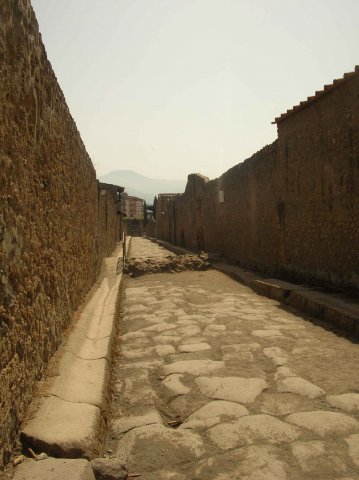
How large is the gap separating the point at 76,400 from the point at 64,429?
0.40 meters

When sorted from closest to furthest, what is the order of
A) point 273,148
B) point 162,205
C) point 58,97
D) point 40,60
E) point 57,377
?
point 57,377
point 40,60
point 58,97
point 273,148
point 162,205

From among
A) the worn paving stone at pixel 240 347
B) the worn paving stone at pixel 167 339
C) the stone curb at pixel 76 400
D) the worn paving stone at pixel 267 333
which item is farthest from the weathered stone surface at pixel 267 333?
the stone curb at pixel 76 400

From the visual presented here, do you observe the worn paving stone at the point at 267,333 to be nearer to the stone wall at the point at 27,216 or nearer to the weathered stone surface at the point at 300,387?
the weathered stone surface at the point at 300,387

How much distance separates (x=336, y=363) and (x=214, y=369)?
1.05m

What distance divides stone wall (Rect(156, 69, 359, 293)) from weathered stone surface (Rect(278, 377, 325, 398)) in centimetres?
297

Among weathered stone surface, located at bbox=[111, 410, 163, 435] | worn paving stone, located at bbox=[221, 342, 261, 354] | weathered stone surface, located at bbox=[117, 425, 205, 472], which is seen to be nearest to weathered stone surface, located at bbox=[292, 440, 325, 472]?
weathered stone surface, located at bbox=[117, 425, 205, 472]

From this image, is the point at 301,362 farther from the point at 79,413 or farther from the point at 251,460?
the point at 79,413

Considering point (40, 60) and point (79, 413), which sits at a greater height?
point (40, 60)

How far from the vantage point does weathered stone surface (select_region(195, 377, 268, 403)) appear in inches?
113

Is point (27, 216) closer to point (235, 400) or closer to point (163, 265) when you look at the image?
point (235, 400)

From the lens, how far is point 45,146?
3.06 metres

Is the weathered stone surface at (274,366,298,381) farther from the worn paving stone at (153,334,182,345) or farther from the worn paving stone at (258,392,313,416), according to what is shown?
the worn paving stone at (153,334,182,345)

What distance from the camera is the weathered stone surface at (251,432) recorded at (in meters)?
2.28

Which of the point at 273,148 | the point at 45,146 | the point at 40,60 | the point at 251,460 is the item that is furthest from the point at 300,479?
the point at 273,148
